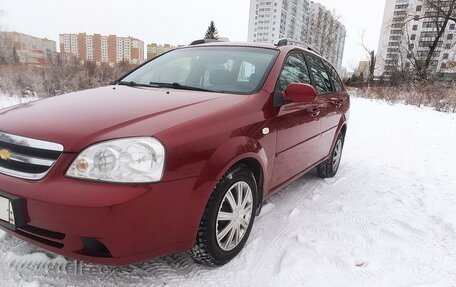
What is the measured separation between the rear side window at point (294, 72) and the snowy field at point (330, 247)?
3.94 ft

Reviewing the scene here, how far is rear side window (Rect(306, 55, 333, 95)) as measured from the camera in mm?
3579

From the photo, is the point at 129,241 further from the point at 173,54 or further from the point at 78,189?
the point at 173,54

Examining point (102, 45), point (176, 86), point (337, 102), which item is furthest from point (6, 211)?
point (102, 45)

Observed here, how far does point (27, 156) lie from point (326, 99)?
115 inches

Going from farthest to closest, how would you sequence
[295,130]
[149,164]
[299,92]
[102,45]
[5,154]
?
[102,45] < [295,130] < [299,92] < [5,154] < [149,164]

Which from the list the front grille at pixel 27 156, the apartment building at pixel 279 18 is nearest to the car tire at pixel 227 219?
the front grille at pixel 27 156

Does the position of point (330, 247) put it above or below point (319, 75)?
below

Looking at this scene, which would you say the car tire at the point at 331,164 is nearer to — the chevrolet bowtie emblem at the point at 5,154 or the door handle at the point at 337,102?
the door handle at the point at 337,102

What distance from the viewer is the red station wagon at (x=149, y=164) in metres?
1.62

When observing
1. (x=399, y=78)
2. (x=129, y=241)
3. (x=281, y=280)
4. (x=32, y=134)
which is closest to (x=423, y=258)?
(x=281, y=280)

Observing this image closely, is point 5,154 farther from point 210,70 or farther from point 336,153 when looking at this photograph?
point 336,153

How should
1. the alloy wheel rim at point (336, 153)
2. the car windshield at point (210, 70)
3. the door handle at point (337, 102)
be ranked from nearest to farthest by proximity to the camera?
the car windshield at point (210, 70), the door handle at point (337, 102), the alloy wheel rim at point (336, 153)

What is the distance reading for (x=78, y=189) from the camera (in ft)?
5.22

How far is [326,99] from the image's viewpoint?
369cm
